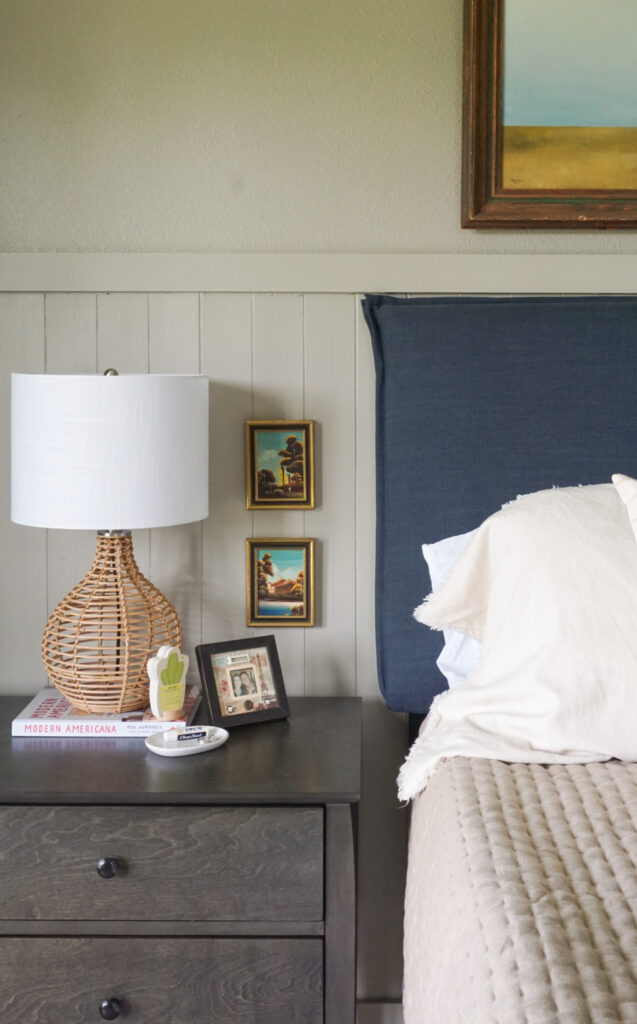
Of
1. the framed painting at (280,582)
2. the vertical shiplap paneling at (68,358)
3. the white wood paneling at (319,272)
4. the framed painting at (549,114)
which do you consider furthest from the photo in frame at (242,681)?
the framed painting at (549,114)

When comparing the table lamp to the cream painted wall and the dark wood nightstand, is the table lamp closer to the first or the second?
the dark wood nightstand

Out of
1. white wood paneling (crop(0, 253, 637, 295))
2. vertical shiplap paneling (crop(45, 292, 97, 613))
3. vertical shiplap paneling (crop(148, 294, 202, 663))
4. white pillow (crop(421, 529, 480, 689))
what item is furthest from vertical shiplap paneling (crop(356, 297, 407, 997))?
vertical shiplap paneling (crop(45, 292, 97, 613))

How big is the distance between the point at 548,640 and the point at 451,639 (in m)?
0.36

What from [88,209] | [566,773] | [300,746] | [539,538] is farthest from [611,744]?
[88,209]

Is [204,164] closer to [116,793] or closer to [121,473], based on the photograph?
[121,473]

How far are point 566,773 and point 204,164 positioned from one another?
4.33 ft

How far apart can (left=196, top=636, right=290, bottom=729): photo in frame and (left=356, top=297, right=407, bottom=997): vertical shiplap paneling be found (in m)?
0.26

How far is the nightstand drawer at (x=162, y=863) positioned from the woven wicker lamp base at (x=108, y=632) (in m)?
0.27

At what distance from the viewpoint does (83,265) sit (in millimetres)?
1839

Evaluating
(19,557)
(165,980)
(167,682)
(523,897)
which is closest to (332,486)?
(167,682)

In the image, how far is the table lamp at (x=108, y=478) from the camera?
4.86 feet

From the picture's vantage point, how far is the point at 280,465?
1868mm

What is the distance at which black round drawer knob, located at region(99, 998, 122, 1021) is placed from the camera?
1.40 meters

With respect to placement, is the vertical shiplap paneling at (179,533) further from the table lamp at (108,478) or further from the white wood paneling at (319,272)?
the table lamp at (108,478)
